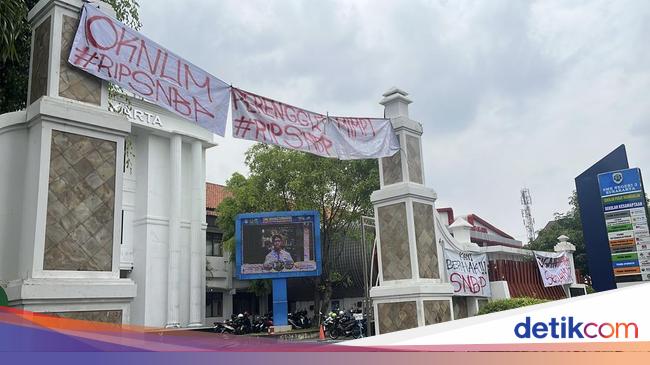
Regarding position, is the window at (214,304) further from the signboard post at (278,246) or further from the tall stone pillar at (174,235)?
the tall stone pillar at (174,235)

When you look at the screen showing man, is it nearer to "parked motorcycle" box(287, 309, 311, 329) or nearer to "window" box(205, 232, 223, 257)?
"parked motorcycle" box(287, 309, 311, 329)

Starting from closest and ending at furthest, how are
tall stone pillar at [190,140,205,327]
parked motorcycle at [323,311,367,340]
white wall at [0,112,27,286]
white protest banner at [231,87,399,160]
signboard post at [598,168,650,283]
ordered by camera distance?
1. white wall at [0,112,27,286]
2. white protest banner at [231,87,399,160]
3. signboard post at [598,168,650,283]
4. parked motorcycle at [323,311,367,340]
5. tall stone pillar at [190,140,205,327]

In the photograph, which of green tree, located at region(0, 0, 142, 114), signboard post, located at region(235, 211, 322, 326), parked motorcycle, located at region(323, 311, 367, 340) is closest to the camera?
green tree, located at region(0, 0, 142, 114)

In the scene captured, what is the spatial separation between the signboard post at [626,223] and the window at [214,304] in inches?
801

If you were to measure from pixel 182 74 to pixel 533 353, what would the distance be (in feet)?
17.1

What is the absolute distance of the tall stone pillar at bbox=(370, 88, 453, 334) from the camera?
26.4 feet

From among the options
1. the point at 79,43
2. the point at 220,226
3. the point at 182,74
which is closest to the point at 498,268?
the point at 182,74

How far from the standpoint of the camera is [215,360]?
2.37m

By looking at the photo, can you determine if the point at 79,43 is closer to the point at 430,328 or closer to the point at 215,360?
the point at 215,360

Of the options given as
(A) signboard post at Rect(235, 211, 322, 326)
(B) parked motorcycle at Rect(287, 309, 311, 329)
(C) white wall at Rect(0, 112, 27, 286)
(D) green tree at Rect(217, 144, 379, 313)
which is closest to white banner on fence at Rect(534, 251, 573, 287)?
(D) green tree at Rect(217, 144, 379, 313)

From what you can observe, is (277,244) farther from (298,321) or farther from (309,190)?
(298,321)

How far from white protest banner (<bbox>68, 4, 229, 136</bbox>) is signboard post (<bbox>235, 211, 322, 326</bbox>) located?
46.7ft

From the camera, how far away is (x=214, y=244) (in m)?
25.8

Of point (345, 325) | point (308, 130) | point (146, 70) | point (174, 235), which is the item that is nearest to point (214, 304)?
point (174, 235)
